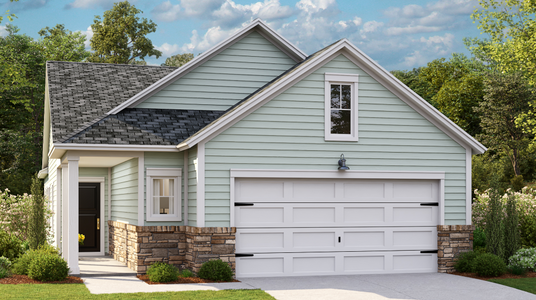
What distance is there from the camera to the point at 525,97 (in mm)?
38031

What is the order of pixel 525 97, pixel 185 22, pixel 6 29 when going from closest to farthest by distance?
pixel 6 29 < pixel 525 97 < pixel 185 22

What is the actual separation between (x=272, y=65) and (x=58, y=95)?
5.67m

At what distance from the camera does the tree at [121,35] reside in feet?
125

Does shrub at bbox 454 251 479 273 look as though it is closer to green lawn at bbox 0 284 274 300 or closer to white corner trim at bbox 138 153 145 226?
green lawn at bbox 0 284 274 300

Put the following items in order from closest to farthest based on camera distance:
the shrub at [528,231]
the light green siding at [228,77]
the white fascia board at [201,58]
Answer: the white fascia board at [201,58] → the light green siding at [228,77] → the shrub at [528,231]

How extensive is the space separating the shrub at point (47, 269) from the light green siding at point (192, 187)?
8.78 ft

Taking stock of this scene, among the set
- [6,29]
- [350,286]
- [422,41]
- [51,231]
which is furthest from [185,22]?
[350,286]

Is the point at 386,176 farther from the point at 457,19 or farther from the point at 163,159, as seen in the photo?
the point at 457,19

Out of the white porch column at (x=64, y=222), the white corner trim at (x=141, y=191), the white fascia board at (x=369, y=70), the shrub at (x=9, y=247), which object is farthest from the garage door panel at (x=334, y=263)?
the shrub at (x=9, y=247)

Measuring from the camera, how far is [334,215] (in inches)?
484

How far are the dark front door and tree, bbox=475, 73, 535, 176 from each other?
29.4 meters

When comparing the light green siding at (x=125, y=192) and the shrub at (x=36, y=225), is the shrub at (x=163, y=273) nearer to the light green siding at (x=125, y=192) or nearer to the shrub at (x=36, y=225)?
the light green siding at (x=125, y=192)

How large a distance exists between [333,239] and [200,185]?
3.21m

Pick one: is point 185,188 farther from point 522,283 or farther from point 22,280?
point 522,283
